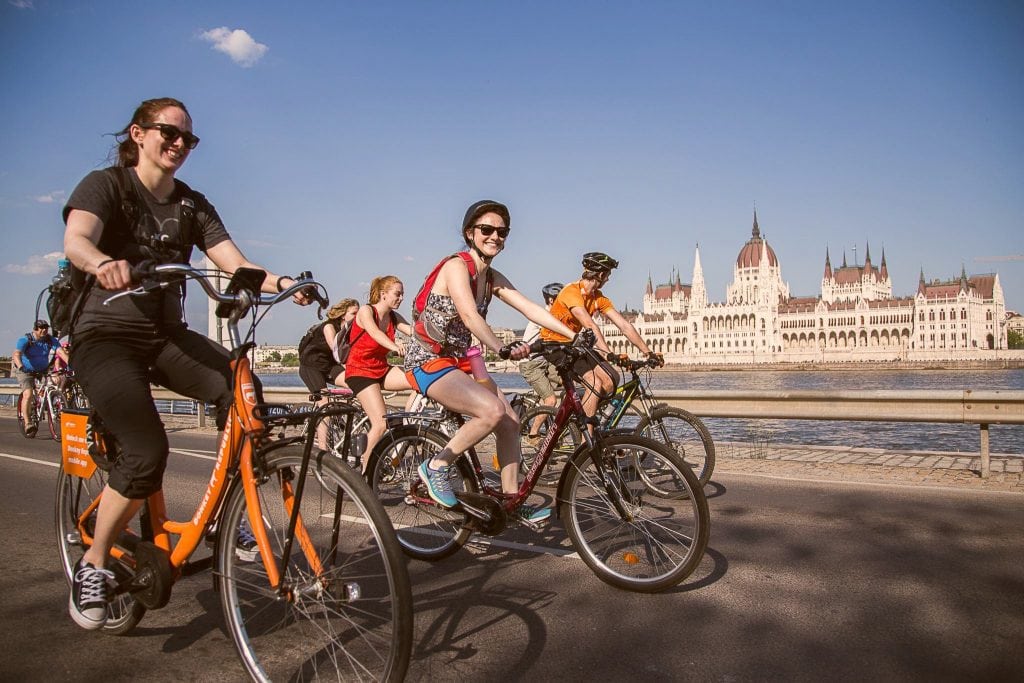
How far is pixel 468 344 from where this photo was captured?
5.04m

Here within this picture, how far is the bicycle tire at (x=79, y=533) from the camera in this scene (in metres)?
3.51

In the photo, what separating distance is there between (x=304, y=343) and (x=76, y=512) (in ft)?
17.7

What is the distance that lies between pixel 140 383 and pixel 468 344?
7.28 feet

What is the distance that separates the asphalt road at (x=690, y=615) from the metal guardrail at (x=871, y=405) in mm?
2643

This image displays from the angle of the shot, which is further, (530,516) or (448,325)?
(448,325)

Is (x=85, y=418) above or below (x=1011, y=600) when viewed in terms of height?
above

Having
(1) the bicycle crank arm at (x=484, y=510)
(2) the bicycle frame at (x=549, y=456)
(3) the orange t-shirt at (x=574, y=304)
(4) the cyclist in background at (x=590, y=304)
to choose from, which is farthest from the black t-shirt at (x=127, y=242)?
(3) the orange t-shirt at (x=574, y=304)

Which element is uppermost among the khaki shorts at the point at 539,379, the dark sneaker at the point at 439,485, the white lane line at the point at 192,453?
the khaki shorts at the point at 539,379

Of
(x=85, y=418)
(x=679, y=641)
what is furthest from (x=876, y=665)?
(x=85, y=418)

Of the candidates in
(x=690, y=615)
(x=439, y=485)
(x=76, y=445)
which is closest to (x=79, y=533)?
(x=76, y=445)

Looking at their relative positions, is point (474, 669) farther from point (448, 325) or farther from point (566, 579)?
point (448, 325)

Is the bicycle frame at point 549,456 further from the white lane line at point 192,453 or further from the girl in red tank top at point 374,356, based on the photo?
the white lane line at point 192,453

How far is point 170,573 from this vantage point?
3104 mm

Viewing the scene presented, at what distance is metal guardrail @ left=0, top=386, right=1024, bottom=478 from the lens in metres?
8.04
